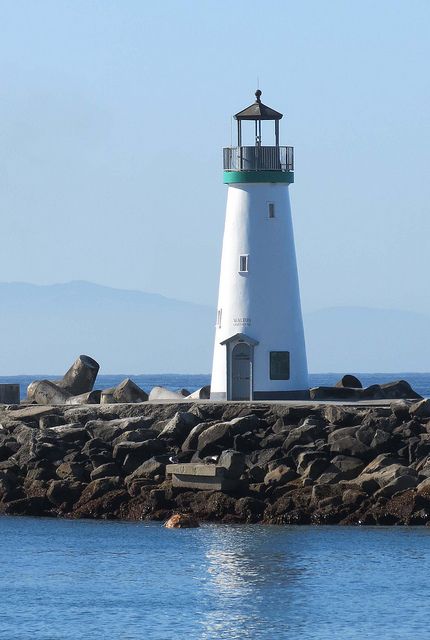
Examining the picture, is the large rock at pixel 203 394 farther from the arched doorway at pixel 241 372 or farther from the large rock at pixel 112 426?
the large rock at pixel 112 426

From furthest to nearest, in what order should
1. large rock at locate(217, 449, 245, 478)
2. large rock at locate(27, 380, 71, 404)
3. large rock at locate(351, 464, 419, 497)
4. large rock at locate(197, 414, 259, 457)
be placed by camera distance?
large rock at locate(27, 380, 71, 404)
large rock at locate(197, 414, 259, 457)
large rock at locate(217, 449, 245, 478)
large rock at locate(351, 464, 419, 497)

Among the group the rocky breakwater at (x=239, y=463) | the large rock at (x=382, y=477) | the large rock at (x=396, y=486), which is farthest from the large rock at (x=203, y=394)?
the large rock at (x=396, y=486)

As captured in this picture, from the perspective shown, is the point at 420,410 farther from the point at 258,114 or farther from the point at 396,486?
the point at 258,114

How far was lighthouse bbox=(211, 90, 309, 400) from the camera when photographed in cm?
4003

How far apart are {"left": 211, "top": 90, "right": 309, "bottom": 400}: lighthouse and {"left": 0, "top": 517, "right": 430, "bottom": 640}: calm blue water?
7721mm

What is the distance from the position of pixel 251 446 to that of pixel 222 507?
2.68 m

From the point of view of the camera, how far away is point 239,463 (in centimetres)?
3391

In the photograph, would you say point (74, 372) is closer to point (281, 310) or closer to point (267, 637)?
point (281, 310)

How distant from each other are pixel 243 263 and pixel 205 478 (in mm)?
7718

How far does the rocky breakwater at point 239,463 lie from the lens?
3259cm

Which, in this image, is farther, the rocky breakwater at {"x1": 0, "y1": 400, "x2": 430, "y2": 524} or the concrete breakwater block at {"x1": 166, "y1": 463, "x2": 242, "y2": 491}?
the concrete breakwater block at {"x1": 166, "y1": 463, "x2": 242, "y2": 491}

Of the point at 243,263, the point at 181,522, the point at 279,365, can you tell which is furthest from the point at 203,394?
the point at 181,522

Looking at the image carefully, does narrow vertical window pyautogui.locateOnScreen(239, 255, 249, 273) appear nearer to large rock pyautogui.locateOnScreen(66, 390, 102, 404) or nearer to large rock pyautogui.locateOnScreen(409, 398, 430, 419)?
large rock pyautogui.locateOnScreen(66, 390, 102, 404)

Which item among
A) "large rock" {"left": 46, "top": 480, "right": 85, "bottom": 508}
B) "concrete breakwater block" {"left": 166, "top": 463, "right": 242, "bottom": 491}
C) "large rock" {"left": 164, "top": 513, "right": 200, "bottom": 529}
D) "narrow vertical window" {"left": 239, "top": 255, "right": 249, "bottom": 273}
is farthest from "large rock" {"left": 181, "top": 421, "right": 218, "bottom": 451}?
"narrow vertical window" {"left": 239, "top": 255, "right": 249, "bottom": 273}
